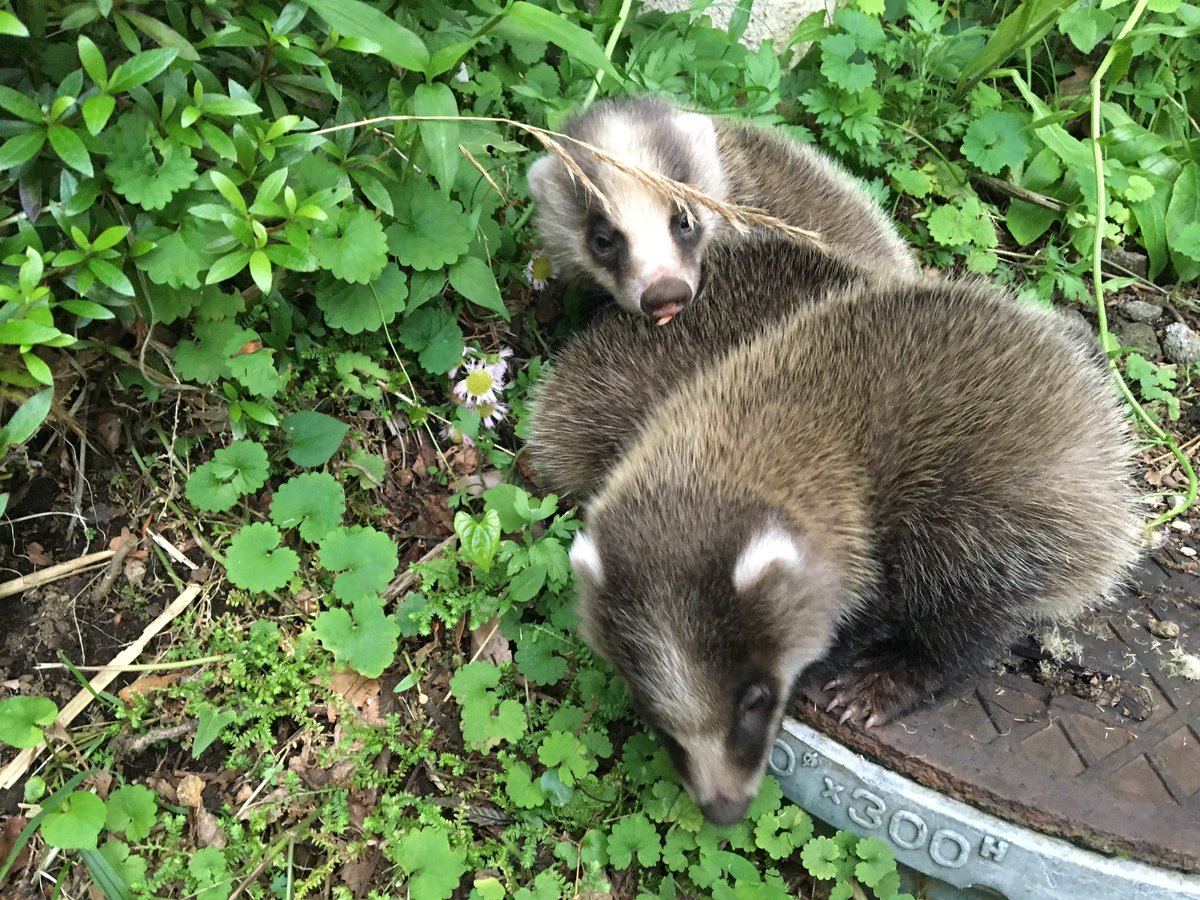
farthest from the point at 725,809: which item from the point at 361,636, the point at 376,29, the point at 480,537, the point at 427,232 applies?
the point at 376,29

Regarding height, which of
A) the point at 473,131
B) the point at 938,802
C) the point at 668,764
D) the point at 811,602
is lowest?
the point at 668,764

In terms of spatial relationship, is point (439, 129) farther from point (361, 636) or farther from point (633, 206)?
point (361, 636)

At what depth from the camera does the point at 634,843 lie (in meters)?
3.10

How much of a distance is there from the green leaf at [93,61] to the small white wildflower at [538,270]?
80.0 inches

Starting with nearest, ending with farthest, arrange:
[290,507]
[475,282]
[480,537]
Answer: [480,537] < [290,507] < [475,282]

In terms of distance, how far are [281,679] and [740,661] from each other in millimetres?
1663

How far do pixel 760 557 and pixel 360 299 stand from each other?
192 centimetres

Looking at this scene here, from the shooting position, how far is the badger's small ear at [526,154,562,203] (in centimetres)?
433

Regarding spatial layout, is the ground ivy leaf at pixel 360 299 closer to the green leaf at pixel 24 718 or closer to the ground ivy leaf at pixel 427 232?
the ground ivy leaf at pixel 427 232

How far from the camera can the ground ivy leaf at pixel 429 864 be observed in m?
2.97

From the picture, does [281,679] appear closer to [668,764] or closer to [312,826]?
[312,826]

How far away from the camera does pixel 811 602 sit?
2.93 meters

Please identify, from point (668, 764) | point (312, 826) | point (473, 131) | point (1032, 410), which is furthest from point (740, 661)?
point (473, 131)

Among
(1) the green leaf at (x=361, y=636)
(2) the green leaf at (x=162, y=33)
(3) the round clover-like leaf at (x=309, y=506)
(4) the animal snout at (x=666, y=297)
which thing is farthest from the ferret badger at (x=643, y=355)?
(2) the green leaf at (x=162, y=33)
